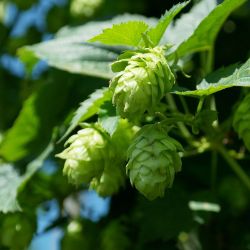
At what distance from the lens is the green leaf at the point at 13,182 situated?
1896mm

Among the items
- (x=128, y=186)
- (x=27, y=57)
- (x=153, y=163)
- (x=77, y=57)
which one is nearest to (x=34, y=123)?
(x=27, y=57)

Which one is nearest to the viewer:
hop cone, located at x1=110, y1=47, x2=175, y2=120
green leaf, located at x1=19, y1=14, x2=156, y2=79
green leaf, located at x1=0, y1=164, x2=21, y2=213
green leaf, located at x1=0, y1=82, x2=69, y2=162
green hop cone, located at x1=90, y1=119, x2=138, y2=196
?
hop cone, located at x1=110, y1=47, x2=175, y2=120

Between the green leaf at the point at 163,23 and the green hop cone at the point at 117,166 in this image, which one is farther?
the green hop cone at the point at 117,166

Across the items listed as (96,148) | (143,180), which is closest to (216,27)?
(96,148)

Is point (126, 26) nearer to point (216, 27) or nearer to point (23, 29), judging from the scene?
point (216, 27)

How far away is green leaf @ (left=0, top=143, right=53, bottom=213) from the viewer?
→ 1.90 m

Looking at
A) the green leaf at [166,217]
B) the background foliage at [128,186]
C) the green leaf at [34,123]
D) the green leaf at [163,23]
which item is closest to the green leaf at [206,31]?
the background foliage at [128,186]

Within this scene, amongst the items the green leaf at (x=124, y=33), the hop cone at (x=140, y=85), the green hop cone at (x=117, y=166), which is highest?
the green leaf at (x=124, y=33)

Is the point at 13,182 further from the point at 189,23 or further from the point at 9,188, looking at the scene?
the point at 189,23

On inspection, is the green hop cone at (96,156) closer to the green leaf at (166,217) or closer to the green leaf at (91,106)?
the green leaf at (91,106)

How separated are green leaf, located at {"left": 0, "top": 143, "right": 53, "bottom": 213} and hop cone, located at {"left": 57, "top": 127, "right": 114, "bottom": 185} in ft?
1.10

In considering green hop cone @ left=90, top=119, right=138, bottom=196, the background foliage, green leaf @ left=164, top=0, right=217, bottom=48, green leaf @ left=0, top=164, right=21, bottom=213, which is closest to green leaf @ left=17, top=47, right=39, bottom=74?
the background foliage

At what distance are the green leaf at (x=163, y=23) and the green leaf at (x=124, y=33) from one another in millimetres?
21

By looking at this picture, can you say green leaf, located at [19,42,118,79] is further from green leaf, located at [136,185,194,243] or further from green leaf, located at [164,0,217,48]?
green leaf, located at [136,185,194,243]
